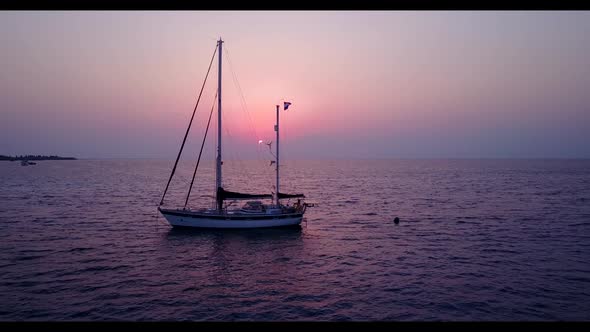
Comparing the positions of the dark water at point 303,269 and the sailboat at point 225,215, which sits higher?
the sailboat at point 225,215

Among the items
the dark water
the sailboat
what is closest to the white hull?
the sailboat

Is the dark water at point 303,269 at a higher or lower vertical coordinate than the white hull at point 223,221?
lower

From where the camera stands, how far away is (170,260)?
27.8 metres

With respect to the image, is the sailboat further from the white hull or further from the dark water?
the dark water

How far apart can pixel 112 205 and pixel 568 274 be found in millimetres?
59384

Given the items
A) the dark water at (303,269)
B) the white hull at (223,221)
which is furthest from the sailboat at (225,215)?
the dark water at (303,269)

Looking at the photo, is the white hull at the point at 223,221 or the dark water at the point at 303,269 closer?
the dark water at the point at 303,269

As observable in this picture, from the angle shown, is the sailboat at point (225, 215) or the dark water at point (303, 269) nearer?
the dark water at point (303, 269)

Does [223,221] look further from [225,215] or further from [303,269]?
[303,269]

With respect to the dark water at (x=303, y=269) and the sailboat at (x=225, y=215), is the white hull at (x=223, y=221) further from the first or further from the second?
the dark water at (x=303, y=269)
